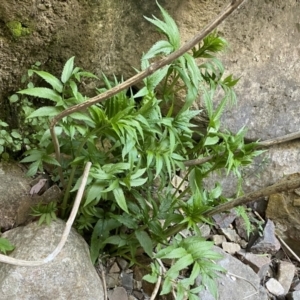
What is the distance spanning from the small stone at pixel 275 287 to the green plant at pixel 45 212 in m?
1.00

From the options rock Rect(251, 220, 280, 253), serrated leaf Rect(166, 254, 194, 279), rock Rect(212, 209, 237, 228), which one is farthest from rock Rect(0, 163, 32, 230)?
rock Rect(251, 220, 280, 253)

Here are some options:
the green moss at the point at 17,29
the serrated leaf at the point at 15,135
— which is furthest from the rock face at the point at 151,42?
the serrated leaf at the point at 15,135

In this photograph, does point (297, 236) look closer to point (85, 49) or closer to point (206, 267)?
point (206, 267)

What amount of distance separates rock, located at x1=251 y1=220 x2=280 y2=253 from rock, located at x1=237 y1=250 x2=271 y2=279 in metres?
0.04

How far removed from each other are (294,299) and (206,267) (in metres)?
0.67

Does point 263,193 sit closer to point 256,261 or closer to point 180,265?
point 180,265

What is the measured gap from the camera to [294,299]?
1.97 m

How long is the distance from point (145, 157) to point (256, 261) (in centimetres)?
82

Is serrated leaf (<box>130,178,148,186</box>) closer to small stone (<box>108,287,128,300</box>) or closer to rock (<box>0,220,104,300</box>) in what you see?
rock (<box>0,220,104,300</box>)

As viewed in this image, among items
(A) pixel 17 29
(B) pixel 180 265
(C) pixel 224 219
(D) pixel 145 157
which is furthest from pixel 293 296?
(A) pixel 17 29

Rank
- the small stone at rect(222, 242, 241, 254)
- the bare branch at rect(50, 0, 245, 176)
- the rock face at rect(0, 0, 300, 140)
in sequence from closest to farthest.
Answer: the bare branch at rect(50, 0, 245, 176) < the rock face at rect(0, 0, 300, 140) < the small stone at rect(222, 242, 241, 254)

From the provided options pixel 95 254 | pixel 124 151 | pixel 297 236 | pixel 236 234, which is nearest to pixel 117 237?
pixel 95 254

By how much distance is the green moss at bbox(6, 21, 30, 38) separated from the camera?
63.7 inches

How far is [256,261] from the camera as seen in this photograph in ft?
6.72
